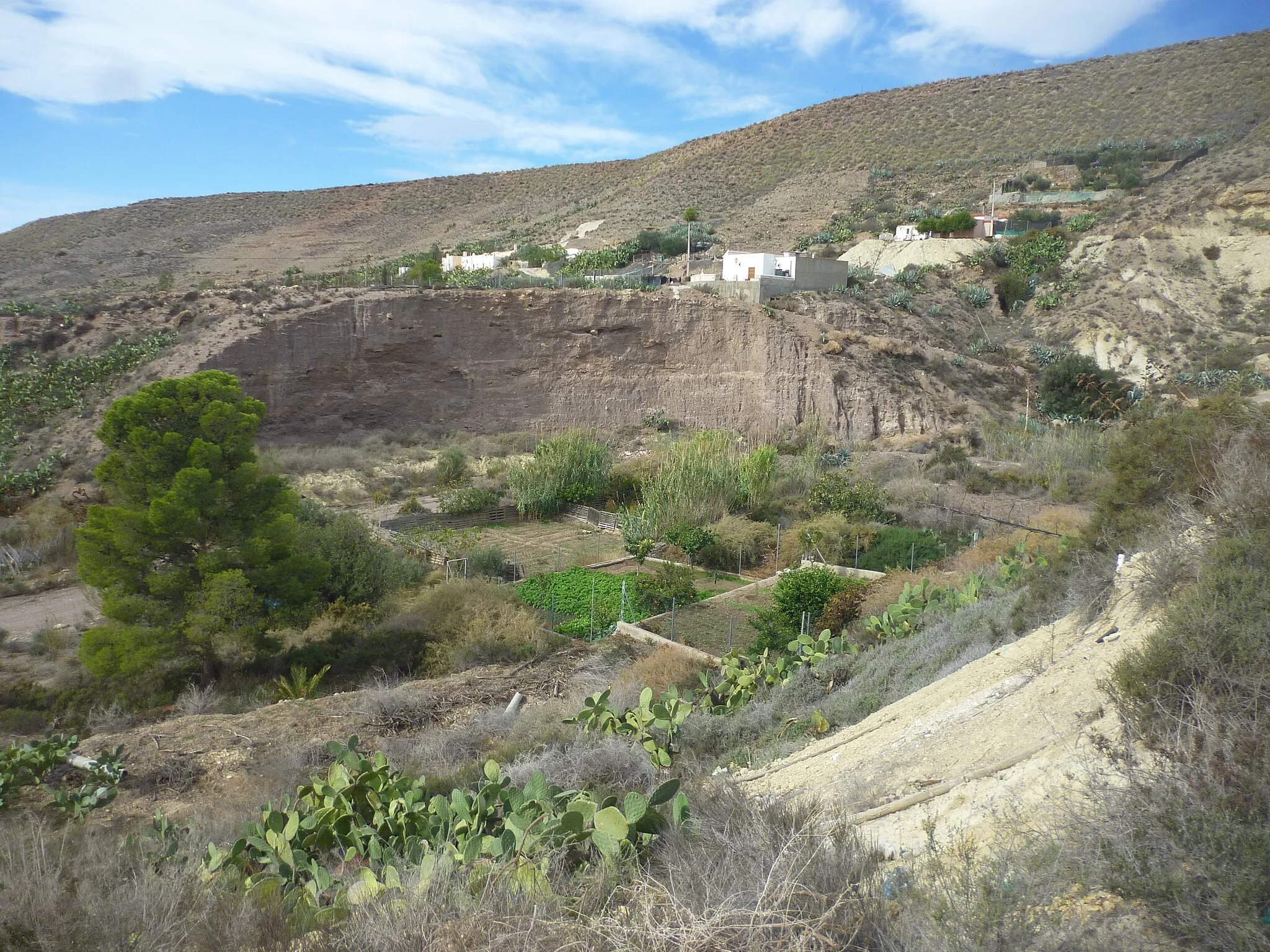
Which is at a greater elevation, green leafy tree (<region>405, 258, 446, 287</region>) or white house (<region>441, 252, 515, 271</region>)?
white house (<region>441, 252, 515, 271</region>)

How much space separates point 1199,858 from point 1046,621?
413 centimetres

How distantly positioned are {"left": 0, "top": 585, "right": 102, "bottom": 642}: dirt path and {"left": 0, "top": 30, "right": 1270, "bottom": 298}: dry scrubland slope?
27075 mm

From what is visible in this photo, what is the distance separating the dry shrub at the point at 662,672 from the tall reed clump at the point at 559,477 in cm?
1048

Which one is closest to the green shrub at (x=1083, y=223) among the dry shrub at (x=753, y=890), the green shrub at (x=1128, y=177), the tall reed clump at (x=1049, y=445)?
the green shrub at (x=1128, y=177)

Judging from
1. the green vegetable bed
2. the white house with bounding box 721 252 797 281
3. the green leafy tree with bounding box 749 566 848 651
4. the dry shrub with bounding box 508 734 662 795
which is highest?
the white house with bounding box 721 252 797 281

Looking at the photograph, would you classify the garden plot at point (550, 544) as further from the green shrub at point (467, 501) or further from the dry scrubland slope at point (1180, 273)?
the dry scrubland slope at point (1180, 273)

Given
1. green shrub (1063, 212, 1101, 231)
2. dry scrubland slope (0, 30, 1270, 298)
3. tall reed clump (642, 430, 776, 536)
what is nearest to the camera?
tall reed clump (642, 430, 776, 536)

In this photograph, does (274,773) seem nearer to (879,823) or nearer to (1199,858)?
(879,823)

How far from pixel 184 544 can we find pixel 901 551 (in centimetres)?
1080

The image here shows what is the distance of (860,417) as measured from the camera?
1107 inches

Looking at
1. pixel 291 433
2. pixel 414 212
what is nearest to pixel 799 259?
pixel 291 433

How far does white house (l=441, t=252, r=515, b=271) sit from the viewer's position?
129ft

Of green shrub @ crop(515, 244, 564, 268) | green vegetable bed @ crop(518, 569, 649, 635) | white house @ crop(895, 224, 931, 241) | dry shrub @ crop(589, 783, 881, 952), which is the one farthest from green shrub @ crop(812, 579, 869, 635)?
white house @ crop(895, 224, 931, 241)

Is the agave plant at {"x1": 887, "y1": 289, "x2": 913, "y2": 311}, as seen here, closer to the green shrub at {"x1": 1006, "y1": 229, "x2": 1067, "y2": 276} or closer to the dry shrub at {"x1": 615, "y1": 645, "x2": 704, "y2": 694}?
the green shrub at {"x1": 1006, "y1": 229, "x2": 1067, "y2": 276}
